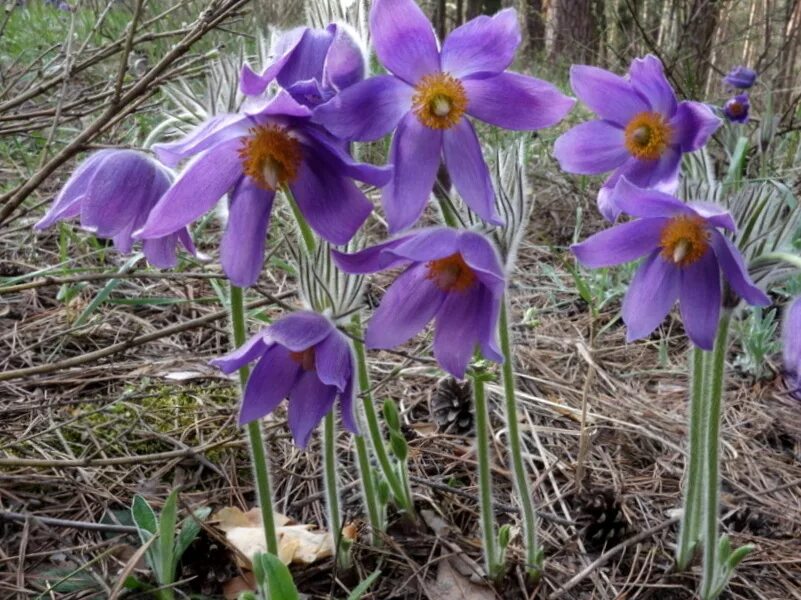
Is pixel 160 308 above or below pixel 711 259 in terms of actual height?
below

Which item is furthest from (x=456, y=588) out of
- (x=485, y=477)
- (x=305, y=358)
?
(x=305, y=358)

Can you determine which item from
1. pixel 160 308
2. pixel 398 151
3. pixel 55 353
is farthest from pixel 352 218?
pixel 160 308

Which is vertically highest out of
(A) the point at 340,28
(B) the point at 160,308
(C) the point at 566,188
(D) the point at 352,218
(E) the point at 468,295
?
(A) the point at 340,28

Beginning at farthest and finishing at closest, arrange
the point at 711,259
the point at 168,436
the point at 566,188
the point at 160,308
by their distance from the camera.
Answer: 1. the point at 566,188
2. the point at 160,308
3. the point at 168,436
4. the point at 711,259

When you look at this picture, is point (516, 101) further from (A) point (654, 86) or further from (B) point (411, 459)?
(B) point (411, 459)

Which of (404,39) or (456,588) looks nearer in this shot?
(404,39)

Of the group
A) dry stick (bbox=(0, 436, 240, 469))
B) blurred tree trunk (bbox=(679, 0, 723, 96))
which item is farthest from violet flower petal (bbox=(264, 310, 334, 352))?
blurred tree trunk (bbox=(679, 0, 723, 96))

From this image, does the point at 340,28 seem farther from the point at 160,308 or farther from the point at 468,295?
the point at 160,308

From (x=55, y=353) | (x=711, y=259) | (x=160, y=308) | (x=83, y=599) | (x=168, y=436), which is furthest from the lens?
(x=160, y=308)
